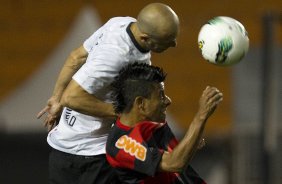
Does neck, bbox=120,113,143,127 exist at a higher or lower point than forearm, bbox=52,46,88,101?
higher

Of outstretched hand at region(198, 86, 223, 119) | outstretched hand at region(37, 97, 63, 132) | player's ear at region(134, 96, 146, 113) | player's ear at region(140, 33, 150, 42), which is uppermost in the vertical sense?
player's ear at region(140, 33, 150, 42)

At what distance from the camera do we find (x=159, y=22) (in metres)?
4.43

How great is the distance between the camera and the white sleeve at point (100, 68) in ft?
15.0

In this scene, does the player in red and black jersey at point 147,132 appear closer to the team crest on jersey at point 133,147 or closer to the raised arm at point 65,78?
the team crest on jersey at point 133,147

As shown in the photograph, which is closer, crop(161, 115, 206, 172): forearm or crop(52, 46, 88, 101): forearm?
crop(161, 115, 206, 172): forearm

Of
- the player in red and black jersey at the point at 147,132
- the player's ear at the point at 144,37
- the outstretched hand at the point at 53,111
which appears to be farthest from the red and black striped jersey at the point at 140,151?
the outstretched hand at the point at 53,111

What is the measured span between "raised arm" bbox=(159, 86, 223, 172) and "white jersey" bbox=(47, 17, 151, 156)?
614 millimetres

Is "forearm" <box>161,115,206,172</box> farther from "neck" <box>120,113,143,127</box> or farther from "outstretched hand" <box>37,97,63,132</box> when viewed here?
"outstretched hand" <box>37,97,63,132</box>

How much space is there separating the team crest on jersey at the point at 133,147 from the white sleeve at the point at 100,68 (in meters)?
0.45

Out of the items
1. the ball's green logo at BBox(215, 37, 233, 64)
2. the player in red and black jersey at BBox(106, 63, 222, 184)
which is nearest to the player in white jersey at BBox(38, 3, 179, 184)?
the player in red and black jersey at BBox(106, 63, 222, 184)

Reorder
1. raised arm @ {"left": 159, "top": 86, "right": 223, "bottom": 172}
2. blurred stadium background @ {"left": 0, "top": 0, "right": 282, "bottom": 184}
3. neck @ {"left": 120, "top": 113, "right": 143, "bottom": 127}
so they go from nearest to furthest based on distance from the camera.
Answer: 1. raised arm @ {"left": 159, "top": 86, "right": 223, "bottom": 172}
2. neck @ {"left": 120, "top": 113, "right": 143, "bottom": 127}
3. blurred stadium background @ {"left": 0, "top": 0, "right": 282, "bottom": 184}

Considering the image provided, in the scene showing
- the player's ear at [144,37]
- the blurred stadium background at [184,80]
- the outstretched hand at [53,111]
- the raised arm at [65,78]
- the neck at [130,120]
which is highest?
the player's ear at [144,37]

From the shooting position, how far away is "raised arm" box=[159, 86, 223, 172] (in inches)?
160

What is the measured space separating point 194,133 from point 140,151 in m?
0.29
